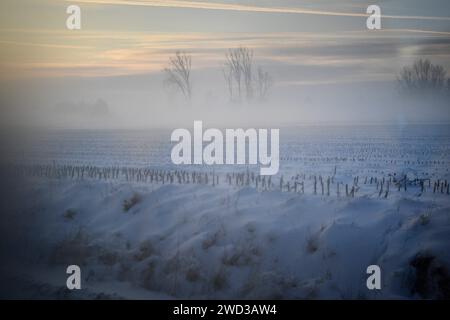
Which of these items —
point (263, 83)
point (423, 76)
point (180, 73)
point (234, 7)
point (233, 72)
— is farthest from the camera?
point (263, 83)

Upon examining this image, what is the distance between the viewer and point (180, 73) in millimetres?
8641

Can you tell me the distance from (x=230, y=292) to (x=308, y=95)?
4560 mm

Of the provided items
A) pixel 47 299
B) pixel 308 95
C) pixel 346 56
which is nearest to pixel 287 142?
pixel 308 95

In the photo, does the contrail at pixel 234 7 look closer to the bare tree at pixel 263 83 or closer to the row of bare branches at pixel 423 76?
the row of bare branches at pixel 423 76

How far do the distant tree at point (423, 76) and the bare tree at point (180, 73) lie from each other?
11.2ft

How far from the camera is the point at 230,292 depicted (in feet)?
20.7

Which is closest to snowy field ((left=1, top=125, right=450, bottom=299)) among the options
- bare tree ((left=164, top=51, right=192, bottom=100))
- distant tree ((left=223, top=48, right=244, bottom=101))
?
distant tree ((left=223, top=48, right=244, bottom=101))

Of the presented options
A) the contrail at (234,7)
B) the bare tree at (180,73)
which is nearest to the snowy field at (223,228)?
the bare tree at (180,73)

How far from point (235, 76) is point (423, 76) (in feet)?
9.71

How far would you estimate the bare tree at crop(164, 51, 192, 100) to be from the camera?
850 cm

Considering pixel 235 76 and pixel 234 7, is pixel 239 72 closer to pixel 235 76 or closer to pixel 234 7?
pixel 235 76

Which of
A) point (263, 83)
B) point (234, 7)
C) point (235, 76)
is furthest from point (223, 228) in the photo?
point (234, 7)

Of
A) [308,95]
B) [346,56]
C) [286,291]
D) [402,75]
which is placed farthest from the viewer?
[308,95]
